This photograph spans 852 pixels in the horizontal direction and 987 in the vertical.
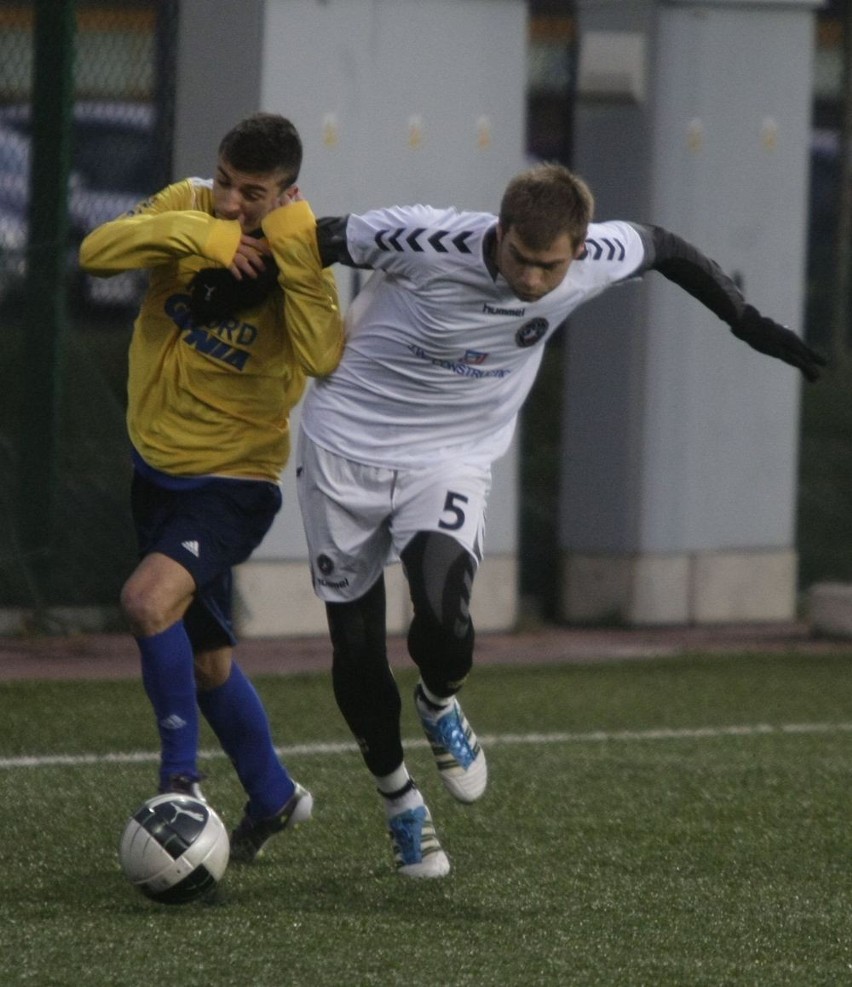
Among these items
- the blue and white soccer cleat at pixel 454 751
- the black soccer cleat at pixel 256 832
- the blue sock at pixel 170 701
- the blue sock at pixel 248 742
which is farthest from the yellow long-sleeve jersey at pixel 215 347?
the black soccer cleat at pixel 256 832

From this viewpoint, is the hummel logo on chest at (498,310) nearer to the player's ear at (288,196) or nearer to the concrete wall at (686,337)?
the player's ear at (288,196)

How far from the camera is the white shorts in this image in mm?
5504

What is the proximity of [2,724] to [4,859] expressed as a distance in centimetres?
224

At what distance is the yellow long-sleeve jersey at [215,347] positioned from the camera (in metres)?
5.48

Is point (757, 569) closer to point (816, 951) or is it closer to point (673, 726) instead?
point (673, 726)

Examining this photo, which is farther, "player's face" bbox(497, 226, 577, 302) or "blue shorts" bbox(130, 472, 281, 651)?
"blue shorts" bbox(130, 472, 281, 651)

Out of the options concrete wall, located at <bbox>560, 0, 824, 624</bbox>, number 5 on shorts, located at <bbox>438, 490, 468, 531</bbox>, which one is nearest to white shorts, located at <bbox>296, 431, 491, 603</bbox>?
number 5 on shorts, located at <bbox>438, 490, 468, 531</bbox>

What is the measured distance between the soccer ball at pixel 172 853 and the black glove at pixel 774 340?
6.61 feet

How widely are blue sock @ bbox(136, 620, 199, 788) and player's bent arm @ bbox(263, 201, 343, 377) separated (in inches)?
30.6

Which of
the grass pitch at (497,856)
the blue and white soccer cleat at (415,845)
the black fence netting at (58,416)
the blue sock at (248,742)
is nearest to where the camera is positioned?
the grass pitch at (497,856)

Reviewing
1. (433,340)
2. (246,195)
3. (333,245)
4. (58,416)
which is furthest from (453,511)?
(58,416)

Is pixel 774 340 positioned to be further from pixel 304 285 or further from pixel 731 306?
pixel 304 285

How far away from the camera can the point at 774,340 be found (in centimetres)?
605

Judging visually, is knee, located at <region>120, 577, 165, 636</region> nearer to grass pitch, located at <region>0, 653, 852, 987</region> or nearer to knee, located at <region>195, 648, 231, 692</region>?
knee, located at <region>195, 648, 231, 692</region>
